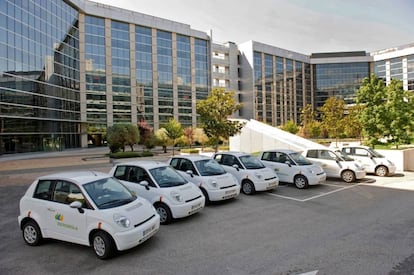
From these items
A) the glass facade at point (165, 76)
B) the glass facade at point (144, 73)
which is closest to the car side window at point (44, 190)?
the glass facade at point (144, 73)

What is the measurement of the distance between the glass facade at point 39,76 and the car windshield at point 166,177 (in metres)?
30.6

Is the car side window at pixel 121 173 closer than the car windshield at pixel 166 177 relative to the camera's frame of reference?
No

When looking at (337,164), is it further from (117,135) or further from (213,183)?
(117,135)

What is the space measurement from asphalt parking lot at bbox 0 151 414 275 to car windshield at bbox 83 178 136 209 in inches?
39.0

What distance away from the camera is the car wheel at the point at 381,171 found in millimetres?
13825

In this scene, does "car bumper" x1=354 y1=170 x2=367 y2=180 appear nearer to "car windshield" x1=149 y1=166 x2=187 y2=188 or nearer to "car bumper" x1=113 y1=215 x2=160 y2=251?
"car windshield" x1=149 y1=166 x2=187 y2=188

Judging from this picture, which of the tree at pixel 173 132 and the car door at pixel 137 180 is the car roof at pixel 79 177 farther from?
the tree at pixel 173 132

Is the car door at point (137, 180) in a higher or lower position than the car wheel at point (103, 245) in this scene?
higher

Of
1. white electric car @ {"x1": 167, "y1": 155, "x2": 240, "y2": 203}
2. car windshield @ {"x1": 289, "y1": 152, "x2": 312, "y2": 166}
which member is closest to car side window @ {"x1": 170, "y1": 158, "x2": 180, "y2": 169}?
white electric car @ {"x1": 167, "y1": 155, "x2": 240, "y2": 203}

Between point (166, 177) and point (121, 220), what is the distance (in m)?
2.75

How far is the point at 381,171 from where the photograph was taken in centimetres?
1391

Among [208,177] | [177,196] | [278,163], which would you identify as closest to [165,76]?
[278,163]

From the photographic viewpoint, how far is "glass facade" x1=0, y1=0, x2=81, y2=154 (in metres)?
31.3

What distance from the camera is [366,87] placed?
63.1 feet
